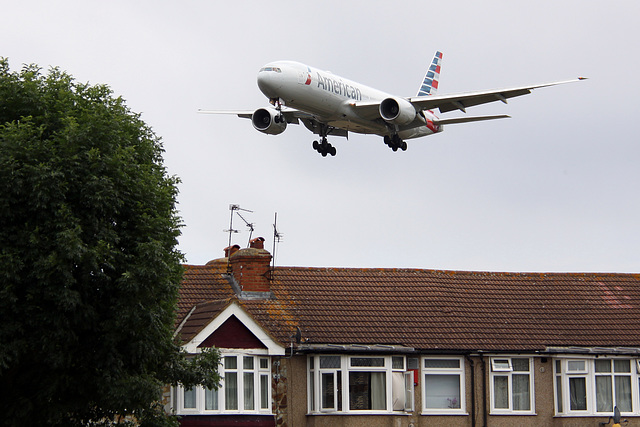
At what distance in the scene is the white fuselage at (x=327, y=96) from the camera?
122 ft

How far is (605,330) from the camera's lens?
34.4m

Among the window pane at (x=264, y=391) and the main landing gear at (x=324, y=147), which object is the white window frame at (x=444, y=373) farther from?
the main landing gear at (x=324, y=147)

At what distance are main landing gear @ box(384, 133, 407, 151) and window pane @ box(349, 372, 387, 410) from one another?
12942mm

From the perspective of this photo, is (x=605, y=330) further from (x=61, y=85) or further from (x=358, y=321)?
(x=61, y=85)

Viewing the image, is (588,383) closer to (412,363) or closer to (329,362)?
(412,363)

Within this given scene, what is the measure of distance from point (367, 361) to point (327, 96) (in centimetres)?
1084

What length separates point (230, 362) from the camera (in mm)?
30453

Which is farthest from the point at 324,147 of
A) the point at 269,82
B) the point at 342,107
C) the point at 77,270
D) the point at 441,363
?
the point at 77,270

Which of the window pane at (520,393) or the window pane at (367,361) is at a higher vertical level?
the window pane at (367,361)

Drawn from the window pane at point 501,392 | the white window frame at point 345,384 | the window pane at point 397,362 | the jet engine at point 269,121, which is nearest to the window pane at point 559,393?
the window pane at point 501,392

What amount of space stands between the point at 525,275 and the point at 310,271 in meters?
7.28

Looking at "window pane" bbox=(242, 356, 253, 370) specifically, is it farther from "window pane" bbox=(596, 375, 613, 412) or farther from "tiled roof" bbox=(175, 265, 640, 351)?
"window pane" bbox=(596, 375, 613, 412)

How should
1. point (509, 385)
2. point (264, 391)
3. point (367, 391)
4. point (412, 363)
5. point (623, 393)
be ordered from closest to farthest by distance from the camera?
point (264, 391)
point (367, 391)
point (412, 363)
point (509, 385)
point (623, 393)

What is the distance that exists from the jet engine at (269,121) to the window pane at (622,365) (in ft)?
46.2
